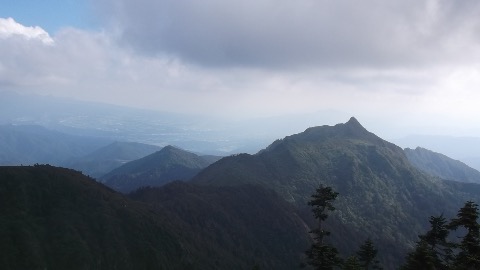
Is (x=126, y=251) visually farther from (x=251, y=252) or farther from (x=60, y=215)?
(x=251, y=252)

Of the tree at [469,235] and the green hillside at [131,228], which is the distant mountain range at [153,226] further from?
the tree at [469,235]

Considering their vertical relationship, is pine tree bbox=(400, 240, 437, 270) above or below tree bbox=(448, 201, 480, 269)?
below

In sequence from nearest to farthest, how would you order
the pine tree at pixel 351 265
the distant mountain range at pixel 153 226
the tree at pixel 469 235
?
1. the tree at pixel 469 235
2. the pine tree at pixel 351 265
3. the distant mountain range at pixel 153 226

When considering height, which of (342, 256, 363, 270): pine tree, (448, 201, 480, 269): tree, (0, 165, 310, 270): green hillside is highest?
(448, 201, 480, 269): tree

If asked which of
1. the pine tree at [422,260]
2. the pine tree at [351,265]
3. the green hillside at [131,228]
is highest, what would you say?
the pine tree at [422,260]

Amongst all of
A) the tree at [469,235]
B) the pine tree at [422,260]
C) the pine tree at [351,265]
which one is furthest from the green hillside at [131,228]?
the tree at [469,235]

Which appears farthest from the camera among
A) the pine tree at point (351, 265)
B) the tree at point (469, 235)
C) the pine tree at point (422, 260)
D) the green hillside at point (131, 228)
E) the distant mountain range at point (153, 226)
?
the distant mountain range at point (153, 226)

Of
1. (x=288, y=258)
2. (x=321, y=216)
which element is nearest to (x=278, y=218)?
(x=288, y=258)

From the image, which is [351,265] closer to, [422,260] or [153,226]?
[422,260]

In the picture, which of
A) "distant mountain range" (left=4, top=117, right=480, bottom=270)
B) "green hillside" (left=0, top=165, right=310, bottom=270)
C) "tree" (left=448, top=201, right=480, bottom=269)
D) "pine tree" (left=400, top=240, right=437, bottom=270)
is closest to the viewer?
"tree" (left=448, top=201, right=480, bottom=269)

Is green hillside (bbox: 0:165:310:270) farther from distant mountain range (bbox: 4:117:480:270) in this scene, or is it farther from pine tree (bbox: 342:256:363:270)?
pine tree (bbox: 342:256:363:270)

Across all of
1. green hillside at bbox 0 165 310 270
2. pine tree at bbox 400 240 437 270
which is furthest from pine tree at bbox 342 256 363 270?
green hillside at bbox 0 165 310 270
